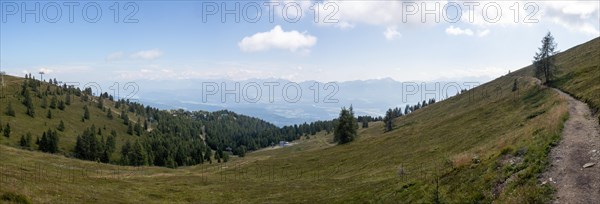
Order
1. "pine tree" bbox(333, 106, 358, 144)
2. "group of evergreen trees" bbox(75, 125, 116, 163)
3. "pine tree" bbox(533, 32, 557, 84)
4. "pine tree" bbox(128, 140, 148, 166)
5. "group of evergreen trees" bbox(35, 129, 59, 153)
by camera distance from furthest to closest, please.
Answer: "group of evergreen trees" bbox(75, 125, 116, 163), "pine tree" bbox(128, 140, 148, 166), "group of evergreen trees" bbox(35, 129, 59, 153), "pine tree" bbox(333, 106, 358, 144), "pine tree" bbox(533, 32, 557, 84)

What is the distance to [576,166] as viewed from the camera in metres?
20.4

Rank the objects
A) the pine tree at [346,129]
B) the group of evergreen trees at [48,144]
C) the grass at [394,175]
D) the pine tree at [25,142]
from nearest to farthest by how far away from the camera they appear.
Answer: the grass at [394,175] → the pine tree at [346,129] → the pine tree at [25,142] → the group of evergreen trees at [48,144]

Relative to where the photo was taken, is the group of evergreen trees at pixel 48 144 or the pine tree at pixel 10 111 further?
the pine tree at pixel 10 111

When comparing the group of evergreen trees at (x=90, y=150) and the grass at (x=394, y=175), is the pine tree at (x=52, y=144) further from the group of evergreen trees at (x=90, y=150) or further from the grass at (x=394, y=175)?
the grass at (x=394, y=175)

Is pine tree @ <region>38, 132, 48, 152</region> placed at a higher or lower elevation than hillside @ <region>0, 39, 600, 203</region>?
lower

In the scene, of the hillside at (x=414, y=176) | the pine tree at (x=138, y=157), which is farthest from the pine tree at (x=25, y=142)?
the hillside at (x=414, y=176)

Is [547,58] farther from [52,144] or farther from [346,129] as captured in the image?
[52,144]

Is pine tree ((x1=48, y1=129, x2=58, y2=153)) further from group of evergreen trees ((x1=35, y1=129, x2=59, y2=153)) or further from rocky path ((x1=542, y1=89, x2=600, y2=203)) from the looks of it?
rocky path ((x1=542, y1=89, x2=600, y2=203))

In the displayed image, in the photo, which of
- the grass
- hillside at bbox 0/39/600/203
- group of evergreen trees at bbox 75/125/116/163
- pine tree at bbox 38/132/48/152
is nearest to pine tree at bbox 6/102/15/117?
pine tree at bbox 38/132/48/152

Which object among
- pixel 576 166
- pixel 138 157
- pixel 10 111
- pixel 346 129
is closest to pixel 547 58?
pixel 346 129

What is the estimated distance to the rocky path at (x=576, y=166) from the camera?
55.5 feet

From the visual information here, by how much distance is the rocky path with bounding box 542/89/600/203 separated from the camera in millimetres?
16906

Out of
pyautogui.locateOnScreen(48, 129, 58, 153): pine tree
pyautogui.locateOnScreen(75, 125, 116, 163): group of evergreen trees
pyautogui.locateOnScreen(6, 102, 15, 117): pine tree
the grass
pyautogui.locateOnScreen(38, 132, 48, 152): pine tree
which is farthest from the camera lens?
pyautogui.locateOnScreen(6, 102, 15, 117): pine tree

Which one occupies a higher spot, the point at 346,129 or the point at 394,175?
the point at 394,175
